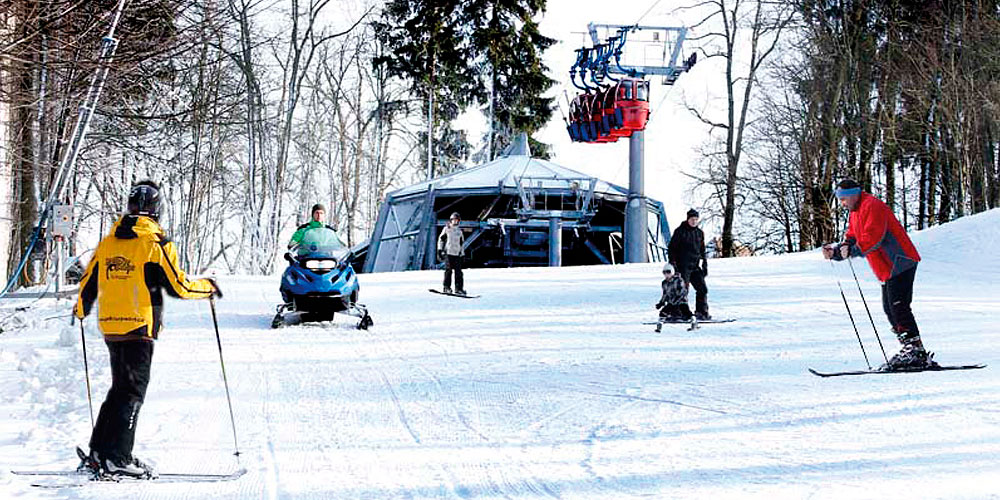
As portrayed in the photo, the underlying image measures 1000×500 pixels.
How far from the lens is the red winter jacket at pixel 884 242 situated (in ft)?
27.8

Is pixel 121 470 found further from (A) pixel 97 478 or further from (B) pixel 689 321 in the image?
(B) pixel 689 321

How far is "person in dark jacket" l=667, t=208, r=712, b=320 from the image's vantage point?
13.3 m

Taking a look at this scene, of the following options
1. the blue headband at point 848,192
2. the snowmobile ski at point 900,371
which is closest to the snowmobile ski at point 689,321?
the snowmobile ski at point 900,371

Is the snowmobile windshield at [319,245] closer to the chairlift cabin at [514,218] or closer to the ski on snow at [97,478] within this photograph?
the ski on snow at [97,478]

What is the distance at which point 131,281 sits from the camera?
5.37 m

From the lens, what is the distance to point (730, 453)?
6.02 meters

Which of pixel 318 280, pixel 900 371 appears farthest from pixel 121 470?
pixel 318 280

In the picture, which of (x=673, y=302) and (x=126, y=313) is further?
(x=673, y=302)

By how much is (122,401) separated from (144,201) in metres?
1.15

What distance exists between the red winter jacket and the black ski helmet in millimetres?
5925

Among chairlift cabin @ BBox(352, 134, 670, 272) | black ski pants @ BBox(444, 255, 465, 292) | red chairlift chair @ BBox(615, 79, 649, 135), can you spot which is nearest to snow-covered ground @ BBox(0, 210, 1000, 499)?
black ski pants @ BBox(444, 255, 465, 292)

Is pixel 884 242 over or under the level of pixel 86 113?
under

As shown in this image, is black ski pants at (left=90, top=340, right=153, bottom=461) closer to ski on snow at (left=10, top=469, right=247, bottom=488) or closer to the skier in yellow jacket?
the skier in yellow jacket

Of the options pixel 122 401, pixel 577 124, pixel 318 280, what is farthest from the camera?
pixel 577 124
